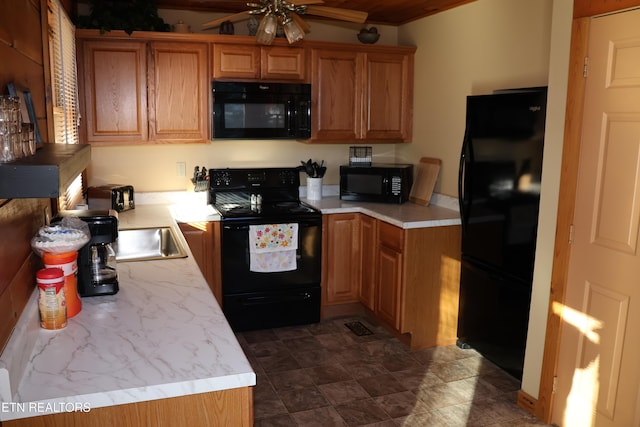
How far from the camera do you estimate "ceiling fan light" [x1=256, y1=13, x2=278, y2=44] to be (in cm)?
312

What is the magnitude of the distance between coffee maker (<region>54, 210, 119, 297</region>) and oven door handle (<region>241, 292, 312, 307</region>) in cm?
187

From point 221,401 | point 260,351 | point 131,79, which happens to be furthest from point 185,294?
point 131,79

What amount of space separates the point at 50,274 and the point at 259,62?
8.98ft

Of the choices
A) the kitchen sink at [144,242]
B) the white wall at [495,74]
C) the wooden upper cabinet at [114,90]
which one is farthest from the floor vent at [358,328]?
the wooden upper cabinet at [114,90]

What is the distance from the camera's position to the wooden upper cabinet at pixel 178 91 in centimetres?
385

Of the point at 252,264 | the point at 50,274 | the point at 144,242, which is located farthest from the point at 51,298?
the point at 252,264

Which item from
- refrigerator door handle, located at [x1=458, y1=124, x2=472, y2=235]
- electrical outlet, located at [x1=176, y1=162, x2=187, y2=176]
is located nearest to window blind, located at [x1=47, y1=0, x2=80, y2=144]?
electrical outlet, located at [x1=176, y1=162, x2=187, y2=176]

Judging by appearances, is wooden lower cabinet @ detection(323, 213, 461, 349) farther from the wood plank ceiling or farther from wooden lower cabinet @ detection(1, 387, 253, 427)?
wooden lower cabinet @ detection(1, 387, 253, 427)

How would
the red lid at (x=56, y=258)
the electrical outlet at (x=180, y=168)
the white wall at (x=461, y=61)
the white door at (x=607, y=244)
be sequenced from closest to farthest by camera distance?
the red lid at (x=56, y=258) → the white door at (x=607, y=244) → the white wall at (x=461, y=61) → the electrical outlet at (x=180, y=168)

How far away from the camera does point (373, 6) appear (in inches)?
159

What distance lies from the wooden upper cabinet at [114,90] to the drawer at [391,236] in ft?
6.11

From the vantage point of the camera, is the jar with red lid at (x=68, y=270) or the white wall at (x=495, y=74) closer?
the jar with red lid at (x=68, y=270)

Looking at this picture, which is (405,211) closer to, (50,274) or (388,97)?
(388,97)

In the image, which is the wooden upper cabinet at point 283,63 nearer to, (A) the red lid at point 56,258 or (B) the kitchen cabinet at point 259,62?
(B) the kitchen cabinet at point 259,62
